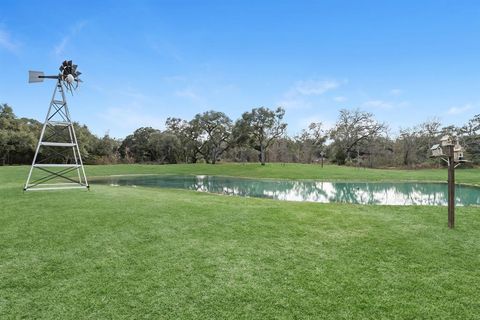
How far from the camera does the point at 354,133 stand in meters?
41.2

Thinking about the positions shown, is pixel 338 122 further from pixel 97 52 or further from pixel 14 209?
pixel 14 209

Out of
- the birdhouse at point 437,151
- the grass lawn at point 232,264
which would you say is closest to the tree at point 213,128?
the grass lawn at point 232,264

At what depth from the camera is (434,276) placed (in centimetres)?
321

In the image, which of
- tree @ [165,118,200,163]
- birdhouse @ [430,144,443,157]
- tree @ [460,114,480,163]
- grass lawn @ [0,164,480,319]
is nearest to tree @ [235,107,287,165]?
tree @ [165,118,200,163]

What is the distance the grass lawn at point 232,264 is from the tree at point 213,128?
30.8 meters

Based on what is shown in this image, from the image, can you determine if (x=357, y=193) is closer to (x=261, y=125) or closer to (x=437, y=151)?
(x=437, y=151)

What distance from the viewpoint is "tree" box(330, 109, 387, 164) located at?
134 feet

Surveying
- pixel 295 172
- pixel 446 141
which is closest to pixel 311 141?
pixel 295 172

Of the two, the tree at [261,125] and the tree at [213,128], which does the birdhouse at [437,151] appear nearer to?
the tree at [261,125]

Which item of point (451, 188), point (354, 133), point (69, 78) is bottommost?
Answer: point (451, 188)

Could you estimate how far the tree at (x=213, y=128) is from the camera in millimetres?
36188

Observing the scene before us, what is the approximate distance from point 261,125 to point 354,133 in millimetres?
16712

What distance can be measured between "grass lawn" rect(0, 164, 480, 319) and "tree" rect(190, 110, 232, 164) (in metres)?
30.8

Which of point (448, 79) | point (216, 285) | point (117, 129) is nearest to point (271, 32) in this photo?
point (448, 79)
